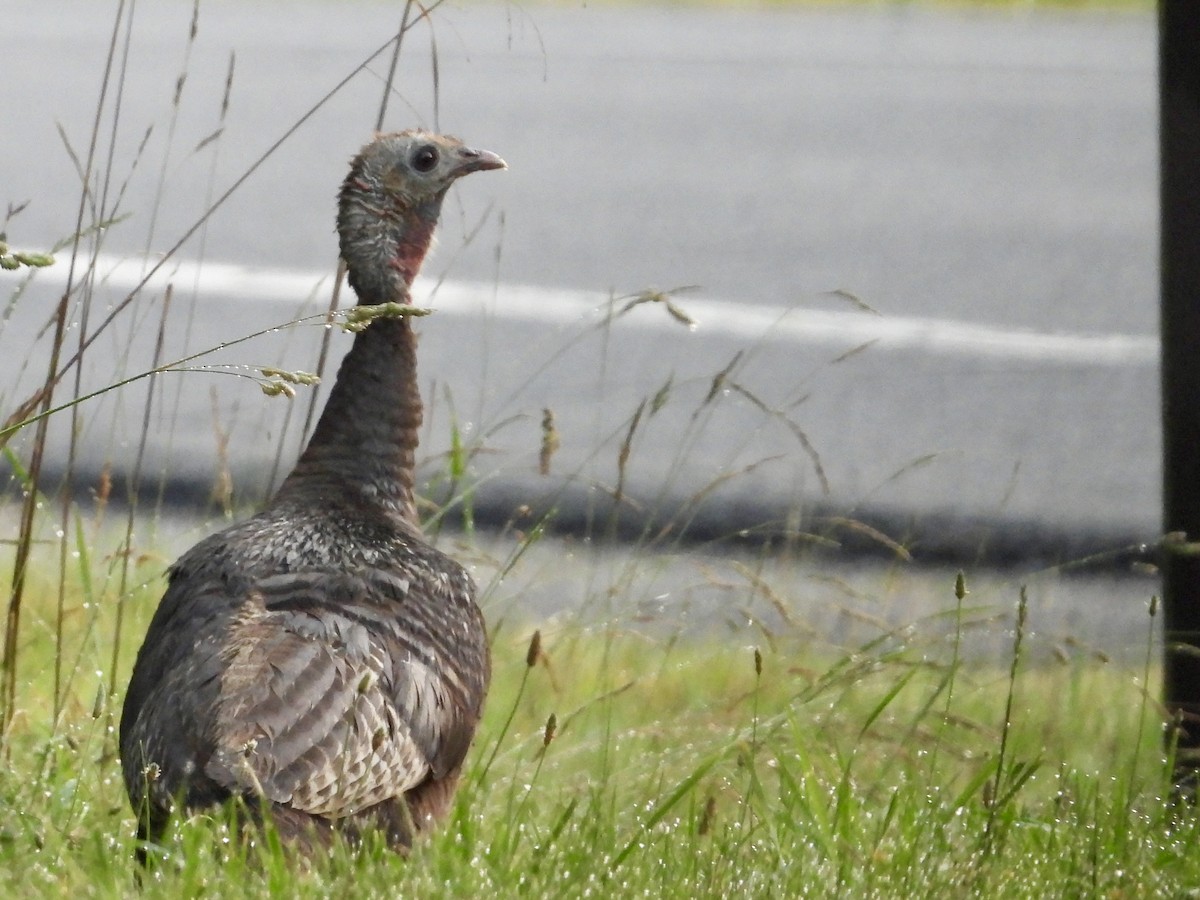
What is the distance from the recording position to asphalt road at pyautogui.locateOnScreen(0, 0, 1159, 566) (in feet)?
18.4

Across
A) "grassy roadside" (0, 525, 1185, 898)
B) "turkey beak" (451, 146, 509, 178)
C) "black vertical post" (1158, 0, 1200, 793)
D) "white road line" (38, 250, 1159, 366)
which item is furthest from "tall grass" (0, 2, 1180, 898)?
"white road line" (38, 250, 1159, 366)

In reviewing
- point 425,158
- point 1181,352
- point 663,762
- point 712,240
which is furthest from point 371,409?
point 712,240

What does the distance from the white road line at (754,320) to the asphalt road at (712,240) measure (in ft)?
0.06

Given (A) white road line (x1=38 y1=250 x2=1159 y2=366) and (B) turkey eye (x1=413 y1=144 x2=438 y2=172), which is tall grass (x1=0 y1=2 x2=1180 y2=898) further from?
(A) white road line (x1=38 y1=250 x2=1159 y2=366)

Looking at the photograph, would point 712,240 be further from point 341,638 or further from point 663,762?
point 341,638

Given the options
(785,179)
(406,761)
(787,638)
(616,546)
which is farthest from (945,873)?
(785,179)

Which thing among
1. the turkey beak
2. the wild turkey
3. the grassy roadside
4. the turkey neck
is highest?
the turkey beak

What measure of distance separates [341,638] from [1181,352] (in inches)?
59.9

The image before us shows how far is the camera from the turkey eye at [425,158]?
138 inches

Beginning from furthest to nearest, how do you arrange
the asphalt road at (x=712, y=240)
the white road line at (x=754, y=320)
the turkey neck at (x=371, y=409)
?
the white road line at (x=754, y=320), the asphalt road at (x=712, y=240), the turkey neck at (x=371, y=409)

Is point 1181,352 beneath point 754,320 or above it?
above

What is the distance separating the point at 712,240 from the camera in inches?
326

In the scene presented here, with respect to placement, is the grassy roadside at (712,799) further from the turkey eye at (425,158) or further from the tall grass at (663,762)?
the turkey eye at (425,158)

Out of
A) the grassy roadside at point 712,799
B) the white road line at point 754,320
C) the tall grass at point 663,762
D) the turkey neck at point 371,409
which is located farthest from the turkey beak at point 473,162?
the white road line at point 754,320
